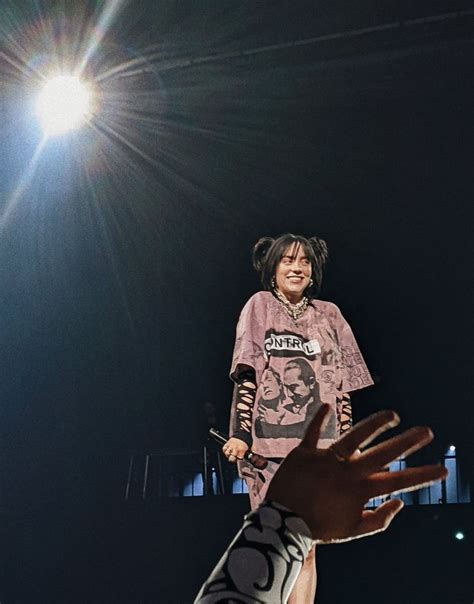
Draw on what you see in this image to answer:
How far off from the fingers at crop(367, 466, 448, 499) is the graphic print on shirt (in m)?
1.59

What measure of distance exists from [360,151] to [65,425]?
2.28m

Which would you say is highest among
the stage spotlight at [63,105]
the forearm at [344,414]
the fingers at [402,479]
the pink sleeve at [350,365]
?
the stage spotlight at [63,105]

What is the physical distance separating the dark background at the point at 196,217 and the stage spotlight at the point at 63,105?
0.06 meters

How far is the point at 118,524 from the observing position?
380 centimetres

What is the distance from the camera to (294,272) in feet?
8.38

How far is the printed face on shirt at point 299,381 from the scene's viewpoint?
237 cm

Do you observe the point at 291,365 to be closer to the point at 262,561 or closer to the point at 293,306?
the point at 293,306

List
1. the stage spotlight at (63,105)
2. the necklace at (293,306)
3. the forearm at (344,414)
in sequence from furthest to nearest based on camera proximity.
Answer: the stage spotlight at (63,105) < the necklace at (293,306) < the forearm at (344,414)

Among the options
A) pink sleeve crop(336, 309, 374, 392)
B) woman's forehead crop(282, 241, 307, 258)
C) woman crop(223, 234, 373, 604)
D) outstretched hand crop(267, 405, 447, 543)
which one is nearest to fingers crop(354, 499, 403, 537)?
outstretched hand crop(267, 405, 447, 543)

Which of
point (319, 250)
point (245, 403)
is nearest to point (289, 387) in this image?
point (245, 403)

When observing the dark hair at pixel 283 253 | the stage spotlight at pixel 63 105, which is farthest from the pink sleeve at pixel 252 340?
the stage spotlight at pixel 63 105

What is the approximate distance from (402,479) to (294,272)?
187cm

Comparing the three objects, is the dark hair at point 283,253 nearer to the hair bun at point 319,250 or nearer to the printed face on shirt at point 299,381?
the hair bun at point 319,250

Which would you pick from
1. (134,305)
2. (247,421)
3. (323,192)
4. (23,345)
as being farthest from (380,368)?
(247,421)
